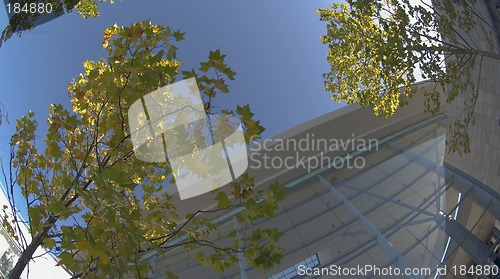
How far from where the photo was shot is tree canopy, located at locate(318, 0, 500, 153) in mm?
4750

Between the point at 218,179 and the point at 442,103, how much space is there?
32.3 feet

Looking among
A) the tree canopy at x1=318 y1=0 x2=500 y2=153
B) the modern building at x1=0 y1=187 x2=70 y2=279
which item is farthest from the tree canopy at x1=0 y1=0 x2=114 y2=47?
the tree canopy at x1=318 y1=0 x2=500 y2=153

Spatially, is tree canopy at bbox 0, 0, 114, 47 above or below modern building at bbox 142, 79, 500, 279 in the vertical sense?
above

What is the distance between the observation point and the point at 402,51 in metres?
4.71

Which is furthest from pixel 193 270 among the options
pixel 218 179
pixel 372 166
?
pixel 218 179

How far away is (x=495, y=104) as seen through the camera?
5.34 m

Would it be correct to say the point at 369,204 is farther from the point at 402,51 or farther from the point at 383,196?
the point at 402,51

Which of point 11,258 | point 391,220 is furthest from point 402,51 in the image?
point 11,258

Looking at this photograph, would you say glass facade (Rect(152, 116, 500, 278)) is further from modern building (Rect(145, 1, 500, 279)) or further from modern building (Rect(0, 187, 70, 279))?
modern building (Rect(0, 187, 70, 279))

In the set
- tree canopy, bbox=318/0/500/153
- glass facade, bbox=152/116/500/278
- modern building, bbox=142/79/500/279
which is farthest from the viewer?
modern building, bbox=142/79/500/279

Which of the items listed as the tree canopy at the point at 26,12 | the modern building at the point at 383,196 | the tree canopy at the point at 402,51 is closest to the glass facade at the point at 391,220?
the modern building at the point at 383,196

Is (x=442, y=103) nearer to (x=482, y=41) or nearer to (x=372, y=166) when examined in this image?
(x=372, y=166)

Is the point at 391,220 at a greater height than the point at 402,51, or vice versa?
the point at 402,51

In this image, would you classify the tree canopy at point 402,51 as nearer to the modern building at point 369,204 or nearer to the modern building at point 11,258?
the modern building at point 369,204
